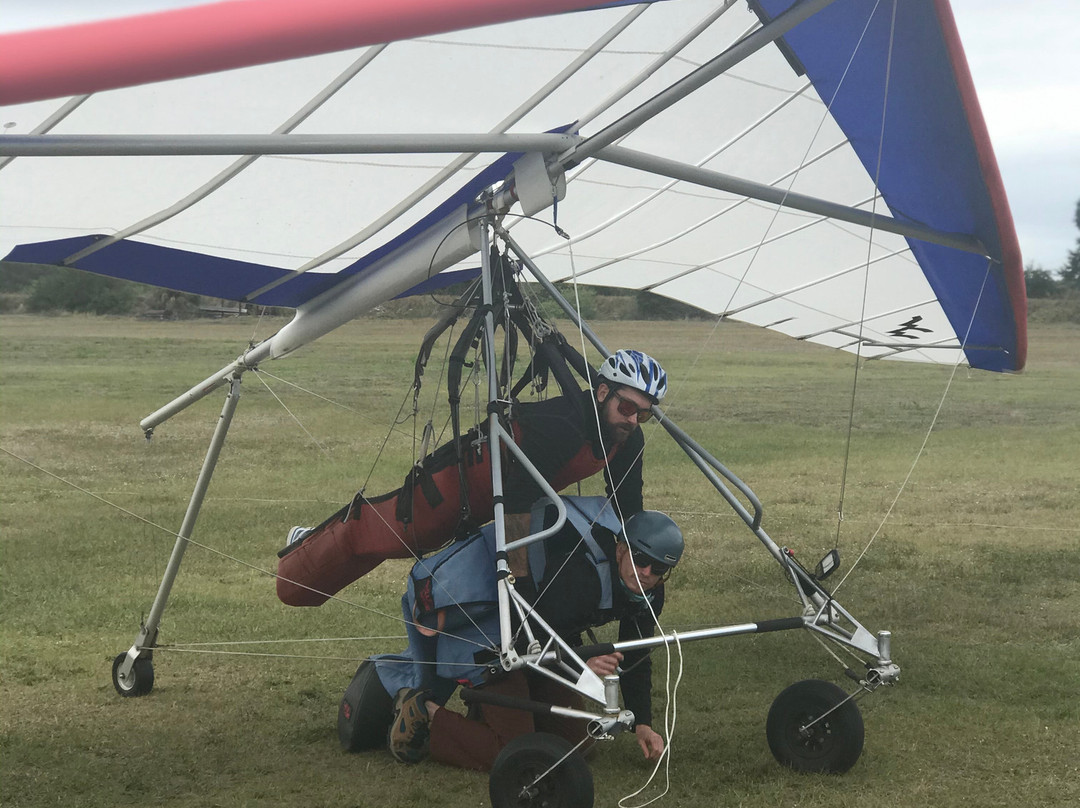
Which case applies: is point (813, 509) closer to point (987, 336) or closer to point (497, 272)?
point (987, 336)

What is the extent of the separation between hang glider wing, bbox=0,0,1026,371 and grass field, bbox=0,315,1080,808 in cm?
89

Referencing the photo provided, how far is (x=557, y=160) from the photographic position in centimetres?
345

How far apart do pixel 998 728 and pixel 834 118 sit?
2.23 m

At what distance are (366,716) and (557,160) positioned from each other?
1.91 m

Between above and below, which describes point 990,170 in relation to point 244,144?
above

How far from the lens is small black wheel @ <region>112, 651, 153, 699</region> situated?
4.43 m

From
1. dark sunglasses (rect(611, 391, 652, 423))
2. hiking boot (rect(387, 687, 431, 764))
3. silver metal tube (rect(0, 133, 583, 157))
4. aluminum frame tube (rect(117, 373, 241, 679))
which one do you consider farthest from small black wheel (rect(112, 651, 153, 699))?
silver metal tube (rect(0, 133, 583, 157))

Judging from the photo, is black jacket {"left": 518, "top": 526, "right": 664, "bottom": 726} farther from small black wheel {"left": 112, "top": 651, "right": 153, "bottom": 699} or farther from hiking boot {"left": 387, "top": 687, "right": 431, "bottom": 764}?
small black wheel {"left": 112, "top": 651, "right": 153, "bottom": 699}

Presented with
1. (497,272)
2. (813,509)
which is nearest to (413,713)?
(497,272)

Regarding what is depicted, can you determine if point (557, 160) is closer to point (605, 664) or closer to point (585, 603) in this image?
point (585, 603)

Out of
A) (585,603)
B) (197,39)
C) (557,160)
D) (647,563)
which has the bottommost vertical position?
(585,603)

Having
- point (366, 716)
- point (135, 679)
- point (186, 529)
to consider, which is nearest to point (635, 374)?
point (366, 716)

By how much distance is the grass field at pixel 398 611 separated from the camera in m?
3.66

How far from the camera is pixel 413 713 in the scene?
12.3 ft
